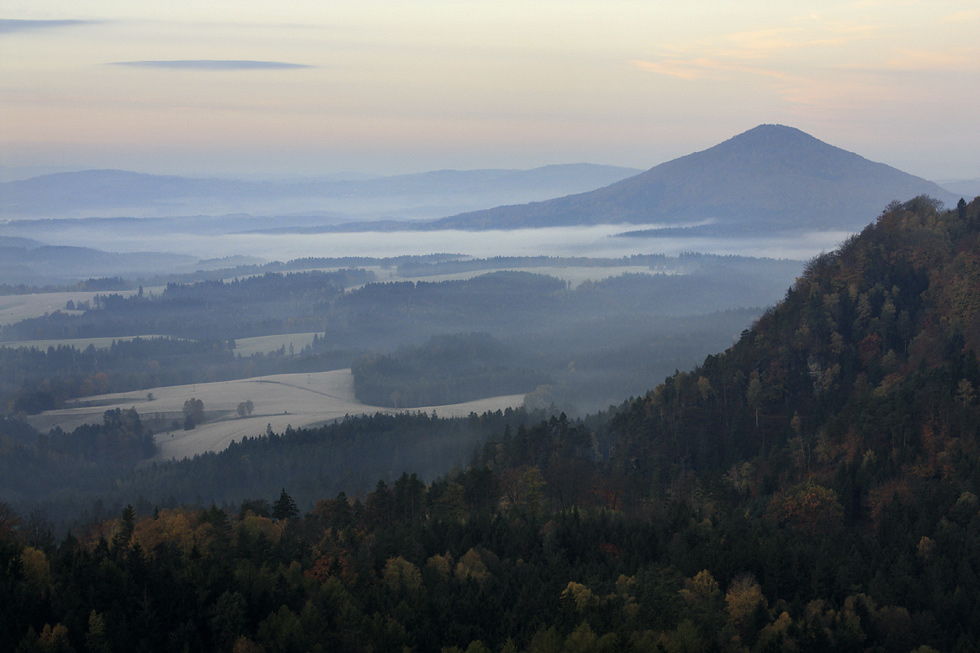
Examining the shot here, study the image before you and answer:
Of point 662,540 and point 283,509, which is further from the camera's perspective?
point 283,509

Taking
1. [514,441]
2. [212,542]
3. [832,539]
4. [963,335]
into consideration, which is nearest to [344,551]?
[212,542]

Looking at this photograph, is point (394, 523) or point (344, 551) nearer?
point (344, 551)

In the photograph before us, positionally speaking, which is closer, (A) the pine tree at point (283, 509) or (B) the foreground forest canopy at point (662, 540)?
(B) the foreground forest canopy at point (662, 540)

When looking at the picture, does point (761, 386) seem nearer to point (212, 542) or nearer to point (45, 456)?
point (212, 542)

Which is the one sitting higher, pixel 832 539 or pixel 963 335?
pixel 963 335

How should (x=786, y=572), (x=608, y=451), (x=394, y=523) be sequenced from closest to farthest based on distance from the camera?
1. (x=786, y=572)
2. (x=394, y=523)
3. (x=608, y=451)

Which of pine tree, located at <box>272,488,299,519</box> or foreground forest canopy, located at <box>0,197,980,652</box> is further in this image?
pine tree, located at <box>272,488,299,519</box>

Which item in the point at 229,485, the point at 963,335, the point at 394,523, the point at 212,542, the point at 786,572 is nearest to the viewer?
the point at 786,572

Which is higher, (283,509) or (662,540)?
(283,509)
